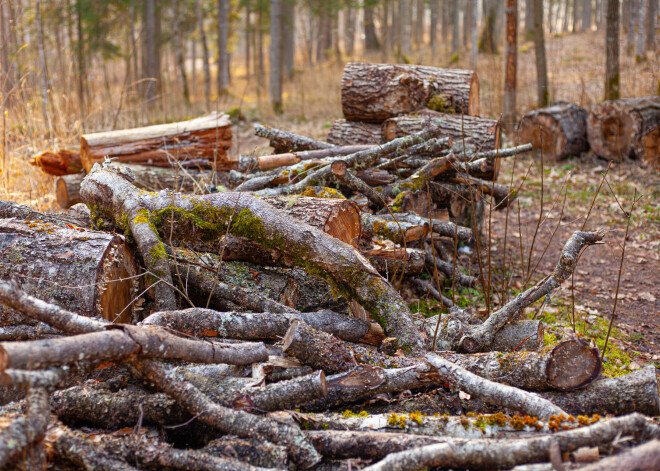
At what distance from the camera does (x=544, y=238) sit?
6.62 metres

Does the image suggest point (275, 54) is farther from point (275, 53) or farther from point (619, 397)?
point (619, 397)

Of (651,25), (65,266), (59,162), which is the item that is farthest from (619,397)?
(651,25)

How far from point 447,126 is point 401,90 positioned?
0.91m

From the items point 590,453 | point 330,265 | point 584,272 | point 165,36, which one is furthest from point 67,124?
point 165,36

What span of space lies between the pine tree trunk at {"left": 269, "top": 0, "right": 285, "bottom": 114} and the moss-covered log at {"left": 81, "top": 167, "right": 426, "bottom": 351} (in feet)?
36.3

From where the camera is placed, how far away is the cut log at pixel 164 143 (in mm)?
5863

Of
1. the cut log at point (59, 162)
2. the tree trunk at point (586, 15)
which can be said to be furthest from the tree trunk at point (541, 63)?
the tree trunk at point (586, 15)

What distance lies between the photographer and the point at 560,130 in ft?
31.3

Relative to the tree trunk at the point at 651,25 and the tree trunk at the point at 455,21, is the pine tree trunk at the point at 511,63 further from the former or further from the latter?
the tree trunk at the point at 455,21

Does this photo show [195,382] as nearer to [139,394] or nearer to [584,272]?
[139,394]

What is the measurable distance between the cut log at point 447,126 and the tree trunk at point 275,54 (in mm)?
8476

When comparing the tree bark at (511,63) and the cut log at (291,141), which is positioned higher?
the tree bark at (511,63)

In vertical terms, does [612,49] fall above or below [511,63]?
above

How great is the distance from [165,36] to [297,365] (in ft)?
69.7
